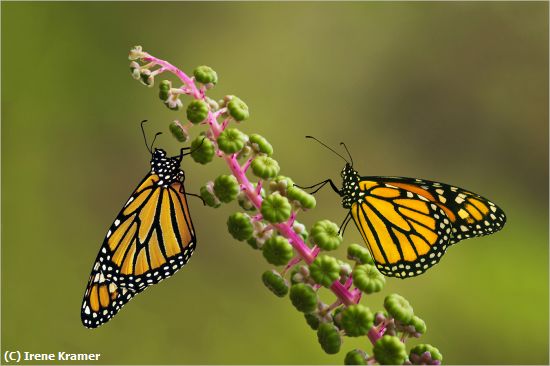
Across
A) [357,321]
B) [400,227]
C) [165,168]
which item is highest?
[165,168]

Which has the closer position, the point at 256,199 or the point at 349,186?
the point at 256,199

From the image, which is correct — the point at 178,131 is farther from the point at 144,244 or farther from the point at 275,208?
the point at 144,244

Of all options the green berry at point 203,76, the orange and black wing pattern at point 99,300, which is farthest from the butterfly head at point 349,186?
the orange and black wing pattern at point 99,300

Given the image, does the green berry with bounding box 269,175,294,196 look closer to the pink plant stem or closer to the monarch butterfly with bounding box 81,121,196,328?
the pink plant stem

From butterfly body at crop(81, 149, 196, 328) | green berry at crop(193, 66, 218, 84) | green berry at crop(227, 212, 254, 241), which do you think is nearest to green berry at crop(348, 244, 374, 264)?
green berry at crop(227, 212, 254, 241)

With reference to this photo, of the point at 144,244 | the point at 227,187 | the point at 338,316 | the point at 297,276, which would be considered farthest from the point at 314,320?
the point at 144,244

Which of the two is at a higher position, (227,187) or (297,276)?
(227,187)

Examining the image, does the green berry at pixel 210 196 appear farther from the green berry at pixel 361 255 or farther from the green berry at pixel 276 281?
the green berry at pixel 361 255
